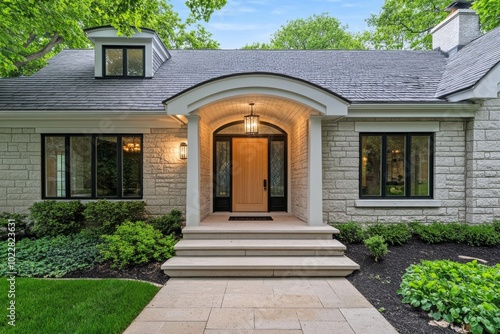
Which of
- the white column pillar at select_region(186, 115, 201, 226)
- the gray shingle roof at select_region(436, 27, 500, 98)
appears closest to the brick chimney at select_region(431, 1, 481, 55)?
the gray shingle roof at select_region(436, 27, 500, 98)

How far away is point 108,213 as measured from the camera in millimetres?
6773

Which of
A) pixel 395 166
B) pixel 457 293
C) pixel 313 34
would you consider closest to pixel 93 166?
pixel 395 166

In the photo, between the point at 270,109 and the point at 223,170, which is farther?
the point at 223,170

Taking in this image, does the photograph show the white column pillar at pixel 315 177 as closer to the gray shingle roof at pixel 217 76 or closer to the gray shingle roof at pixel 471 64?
the gray shingle roof at pixel 217 76

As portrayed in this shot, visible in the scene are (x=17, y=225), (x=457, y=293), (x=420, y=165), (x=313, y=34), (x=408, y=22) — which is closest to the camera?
(x=457, y=293)

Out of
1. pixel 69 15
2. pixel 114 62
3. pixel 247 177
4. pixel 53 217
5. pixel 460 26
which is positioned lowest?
pixel 53 217

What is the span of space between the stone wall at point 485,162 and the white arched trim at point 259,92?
347cm

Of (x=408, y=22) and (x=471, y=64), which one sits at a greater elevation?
(x=408, y=22)

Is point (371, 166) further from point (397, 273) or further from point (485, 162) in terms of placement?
point (397, 273)

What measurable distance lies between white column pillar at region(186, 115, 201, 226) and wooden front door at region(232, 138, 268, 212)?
2594mm

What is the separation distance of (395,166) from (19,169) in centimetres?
943

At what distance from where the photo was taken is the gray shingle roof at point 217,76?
7.23m

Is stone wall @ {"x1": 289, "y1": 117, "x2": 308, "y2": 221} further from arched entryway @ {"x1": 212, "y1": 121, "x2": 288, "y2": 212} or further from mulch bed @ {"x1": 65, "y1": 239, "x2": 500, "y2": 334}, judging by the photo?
mulch bed @ {"x1": 65, "y1": 239, "x2": 500, "y2": 334}

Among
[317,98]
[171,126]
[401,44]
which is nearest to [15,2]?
[171,126]
